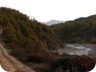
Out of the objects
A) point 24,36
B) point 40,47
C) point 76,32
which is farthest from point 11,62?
point 24,36

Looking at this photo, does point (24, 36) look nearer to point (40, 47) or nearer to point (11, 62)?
point (40, 47)

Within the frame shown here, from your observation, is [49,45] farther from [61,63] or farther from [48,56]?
[61,63]

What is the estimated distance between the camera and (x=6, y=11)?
2628 cm

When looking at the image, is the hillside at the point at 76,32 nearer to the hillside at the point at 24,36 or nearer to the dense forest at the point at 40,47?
the dense forest at the point at 40,47

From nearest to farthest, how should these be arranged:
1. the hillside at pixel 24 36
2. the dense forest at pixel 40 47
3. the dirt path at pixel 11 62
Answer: the dense forest at pixel 40 47, the dirt path at pixel 11 62, the hillside at pixel 24 36

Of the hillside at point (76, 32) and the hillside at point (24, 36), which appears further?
the hillside at point (76, 32)

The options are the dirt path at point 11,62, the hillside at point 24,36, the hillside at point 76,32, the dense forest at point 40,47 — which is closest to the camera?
the dense forest at point 40,47

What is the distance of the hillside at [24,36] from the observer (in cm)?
1735

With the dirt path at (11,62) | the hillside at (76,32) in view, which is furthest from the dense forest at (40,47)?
the dirt path at (11,62)

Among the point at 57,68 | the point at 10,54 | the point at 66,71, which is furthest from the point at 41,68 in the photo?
the point at 10,54

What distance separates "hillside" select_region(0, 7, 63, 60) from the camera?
17.4 m

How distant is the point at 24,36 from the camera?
2506 centimetres

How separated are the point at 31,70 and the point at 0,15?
9.68m

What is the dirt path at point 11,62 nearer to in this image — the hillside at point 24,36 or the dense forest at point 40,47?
the dense forest at point 40,47
